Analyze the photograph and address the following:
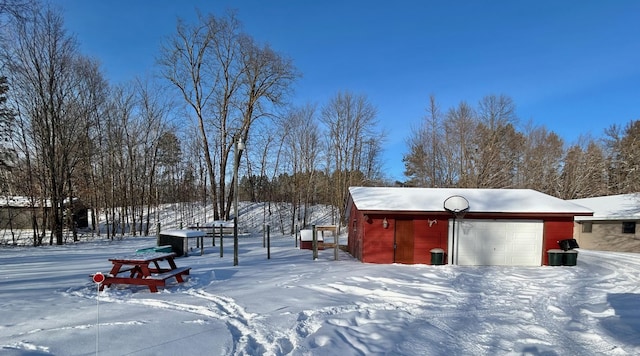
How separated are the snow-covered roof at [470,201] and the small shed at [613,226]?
35.2 feet

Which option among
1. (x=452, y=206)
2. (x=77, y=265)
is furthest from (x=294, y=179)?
(x=77, y=265)

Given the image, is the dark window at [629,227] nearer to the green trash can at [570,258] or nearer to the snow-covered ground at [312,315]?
the green trash can at [570,258]

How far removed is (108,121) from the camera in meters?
25.2

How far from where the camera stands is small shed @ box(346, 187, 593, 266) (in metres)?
13.3

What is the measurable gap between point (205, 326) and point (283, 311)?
136cm

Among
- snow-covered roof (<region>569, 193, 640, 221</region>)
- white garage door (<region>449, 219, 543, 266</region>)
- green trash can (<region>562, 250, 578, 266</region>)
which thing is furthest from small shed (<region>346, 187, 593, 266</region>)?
snow-covered roof (<region>569, 193, 640, 221</region>)

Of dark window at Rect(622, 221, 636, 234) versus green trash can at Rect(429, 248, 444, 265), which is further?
dark window at Rect(622, 221, 636, 234)

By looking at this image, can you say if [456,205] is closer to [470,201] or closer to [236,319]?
[470,201]

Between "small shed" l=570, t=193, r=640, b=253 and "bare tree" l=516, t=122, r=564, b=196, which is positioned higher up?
"bare tree" l=516, t=122, r=564, b=196

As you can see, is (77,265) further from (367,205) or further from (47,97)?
(47,97)

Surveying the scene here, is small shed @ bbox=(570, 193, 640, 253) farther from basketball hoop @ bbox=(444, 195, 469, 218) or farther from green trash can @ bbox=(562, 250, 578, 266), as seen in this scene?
basketball hoop @ bbox=(444, 195, 469, 218)

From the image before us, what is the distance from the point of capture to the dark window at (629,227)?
21.5 m

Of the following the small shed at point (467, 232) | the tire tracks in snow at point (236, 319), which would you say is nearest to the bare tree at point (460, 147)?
the small shed at point (467, 232)

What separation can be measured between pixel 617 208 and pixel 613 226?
1268 mm
